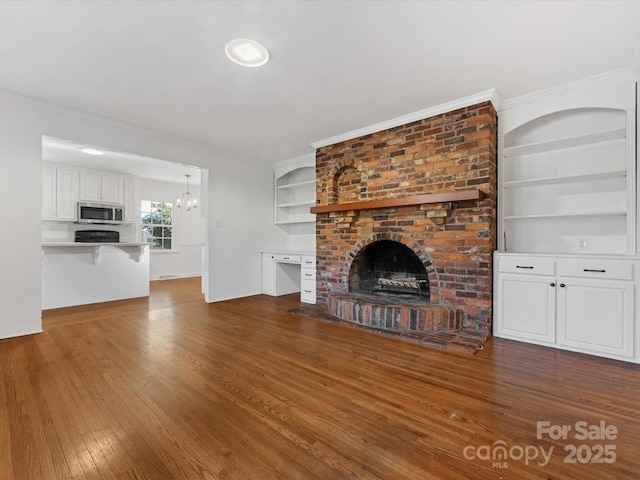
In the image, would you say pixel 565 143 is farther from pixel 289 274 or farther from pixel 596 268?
pixel 289 274

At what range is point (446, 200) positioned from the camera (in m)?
3.09

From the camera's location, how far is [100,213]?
239 inches

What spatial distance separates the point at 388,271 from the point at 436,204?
1339 millimetres

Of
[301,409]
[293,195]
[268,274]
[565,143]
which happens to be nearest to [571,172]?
[565,143]

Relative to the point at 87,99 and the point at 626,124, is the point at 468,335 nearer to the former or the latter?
the point at 626,124

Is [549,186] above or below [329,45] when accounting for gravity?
below

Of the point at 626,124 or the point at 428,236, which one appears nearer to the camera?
the point at 626,124

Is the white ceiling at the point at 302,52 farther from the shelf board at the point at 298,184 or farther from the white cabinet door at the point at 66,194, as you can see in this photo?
the white cabinet door at the point at 66,194

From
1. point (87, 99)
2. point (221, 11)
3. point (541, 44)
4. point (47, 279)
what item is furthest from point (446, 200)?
point (47, 279)

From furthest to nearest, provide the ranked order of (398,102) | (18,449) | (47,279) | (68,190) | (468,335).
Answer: (68,190)
(47,279)
(398,102)
(468,335)
(18,449)

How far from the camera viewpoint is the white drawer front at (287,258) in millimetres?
5012

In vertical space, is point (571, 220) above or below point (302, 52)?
below

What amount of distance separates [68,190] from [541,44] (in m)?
7.34

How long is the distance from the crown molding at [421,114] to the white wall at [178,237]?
442 centimetres
